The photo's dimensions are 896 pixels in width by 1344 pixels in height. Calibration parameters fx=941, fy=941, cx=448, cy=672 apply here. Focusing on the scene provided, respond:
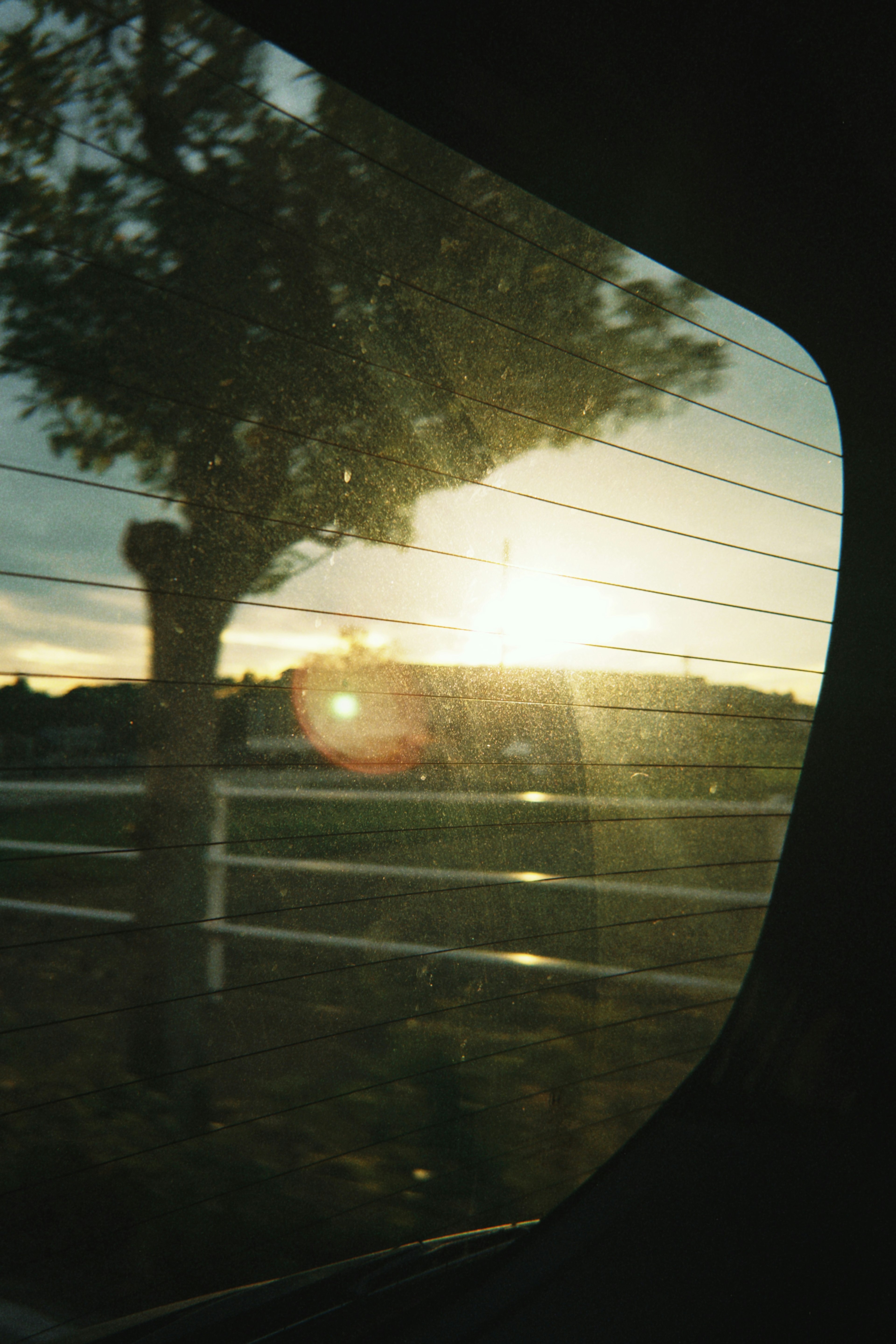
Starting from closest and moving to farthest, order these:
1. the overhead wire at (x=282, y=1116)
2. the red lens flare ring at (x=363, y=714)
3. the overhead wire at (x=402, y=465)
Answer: the overhead wire at (x=282, y=1116) → the overhead wire at (x=402, y=465) → the red lens flare ring at (x=363, y=714)

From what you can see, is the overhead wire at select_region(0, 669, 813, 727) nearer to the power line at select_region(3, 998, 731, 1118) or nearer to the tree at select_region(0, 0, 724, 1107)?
the tree at select_region(0, 0, 724, 1107)

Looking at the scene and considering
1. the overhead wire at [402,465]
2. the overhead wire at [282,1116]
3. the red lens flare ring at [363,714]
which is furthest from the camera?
the red lens flare ring at [363,714]

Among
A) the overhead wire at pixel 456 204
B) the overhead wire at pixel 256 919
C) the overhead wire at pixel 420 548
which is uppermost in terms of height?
the overhead wire at pixel 456 204

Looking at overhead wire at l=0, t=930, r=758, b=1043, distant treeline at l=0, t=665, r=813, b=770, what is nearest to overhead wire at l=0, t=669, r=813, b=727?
distant treeline at l=0, t=665, r=813, b=770

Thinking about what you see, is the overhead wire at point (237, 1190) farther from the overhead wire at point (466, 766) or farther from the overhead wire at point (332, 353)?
the overhead wire at point (332, 353)

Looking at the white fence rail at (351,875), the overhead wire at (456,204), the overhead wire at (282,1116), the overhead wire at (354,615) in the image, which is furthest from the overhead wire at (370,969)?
the overhead wire at (456,204)

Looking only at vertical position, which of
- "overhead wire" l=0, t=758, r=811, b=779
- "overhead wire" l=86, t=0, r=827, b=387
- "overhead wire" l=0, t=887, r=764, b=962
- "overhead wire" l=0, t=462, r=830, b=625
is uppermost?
"overhead wire" l=86, t=0, r=827, b=387

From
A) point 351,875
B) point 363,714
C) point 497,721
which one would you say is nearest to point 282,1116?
point 351,875

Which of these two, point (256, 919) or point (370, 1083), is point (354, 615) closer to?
point (256, 919)

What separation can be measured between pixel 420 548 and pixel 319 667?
0.35 m

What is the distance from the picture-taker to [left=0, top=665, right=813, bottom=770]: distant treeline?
149cm

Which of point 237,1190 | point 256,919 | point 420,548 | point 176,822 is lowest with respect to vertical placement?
point 237,1190

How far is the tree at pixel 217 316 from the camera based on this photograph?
1469 mm

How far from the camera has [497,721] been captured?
2156 mm
